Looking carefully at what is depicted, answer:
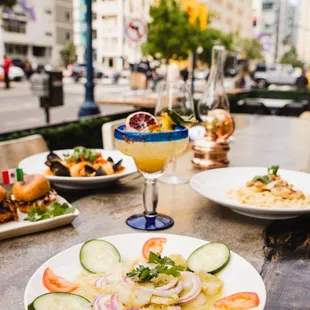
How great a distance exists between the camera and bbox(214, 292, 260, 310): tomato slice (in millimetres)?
893

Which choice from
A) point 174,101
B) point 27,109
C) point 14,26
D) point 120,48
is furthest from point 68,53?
point 174,101

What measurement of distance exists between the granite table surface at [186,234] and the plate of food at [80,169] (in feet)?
0.21

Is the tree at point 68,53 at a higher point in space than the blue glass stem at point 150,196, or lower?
higher

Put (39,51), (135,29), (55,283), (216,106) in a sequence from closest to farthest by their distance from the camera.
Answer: (55,283) → (216,106) → (135,29) → (39,51)

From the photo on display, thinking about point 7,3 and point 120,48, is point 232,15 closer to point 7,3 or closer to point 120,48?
point 120,48

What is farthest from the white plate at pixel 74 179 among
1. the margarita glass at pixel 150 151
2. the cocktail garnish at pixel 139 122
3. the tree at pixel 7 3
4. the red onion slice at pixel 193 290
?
the tree at pixel 7 3

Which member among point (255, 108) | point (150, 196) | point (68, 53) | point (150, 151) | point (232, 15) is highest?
point (232, 15)

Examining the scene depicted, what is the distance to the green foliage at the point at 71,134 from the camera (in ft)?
12.2

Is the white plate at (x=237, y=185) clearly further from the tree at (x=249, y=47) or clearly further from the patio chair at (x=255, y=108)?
the tree at (x=249, y=47)

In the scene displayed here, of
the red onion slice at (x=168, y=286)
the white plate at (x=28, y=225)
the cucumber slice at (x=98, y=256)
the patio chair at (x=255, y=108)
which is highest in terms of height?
the red onion slice at (x=168, y=286)

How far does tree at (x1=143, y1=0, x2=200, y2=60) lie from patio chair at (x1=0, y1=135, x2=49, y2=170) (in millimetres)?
12262

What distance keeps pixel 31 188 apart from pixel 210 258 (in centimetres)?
73

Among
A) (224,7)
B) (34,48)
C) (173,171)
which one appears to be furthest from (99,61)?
(173,171)

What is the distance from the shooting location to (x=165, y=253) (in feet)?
3.84
